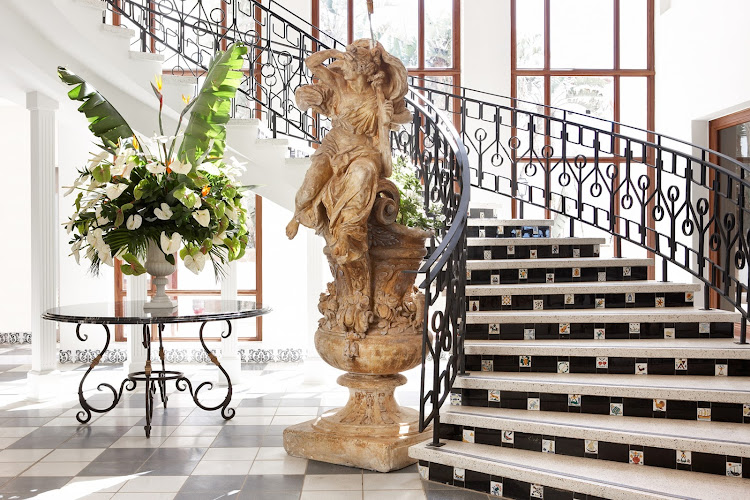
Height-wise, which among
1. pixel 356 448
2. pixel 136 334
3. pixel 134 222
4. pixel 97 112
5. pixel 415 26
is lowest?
pixel 356 448

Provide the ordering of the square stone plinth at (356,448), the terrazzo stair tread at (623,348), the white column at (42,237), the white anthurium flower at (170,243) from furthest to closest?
1. the white column at (42,237)
2. the white anthurium flower at (170,243)
3. the terrazzo stair tread at (623,348)
4. the square stone plinth at (356,448)

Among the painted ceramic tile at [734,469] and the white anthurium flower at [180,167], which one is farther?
the white anthurium flower at [180,167]

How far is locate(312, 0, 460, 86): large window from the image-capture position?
1005 centimetres

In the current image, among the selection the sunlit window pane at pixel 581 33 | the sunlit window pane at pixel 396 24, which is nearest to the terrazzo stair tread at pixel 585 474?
the sunlit window pane at pixel 396 24

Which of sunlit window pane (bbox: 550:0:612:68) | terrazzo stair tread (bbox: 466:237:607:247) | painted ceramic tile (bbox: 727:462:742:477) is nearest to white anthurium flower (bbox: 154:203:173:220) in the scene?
terrazzo stair tread (bbox: 466:237:607:247)

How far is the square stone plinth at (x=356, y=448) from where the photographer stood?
4184 millimetres

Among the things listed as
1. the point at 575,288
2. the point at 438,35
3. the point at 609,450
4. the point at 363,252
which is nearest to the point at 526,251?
the point at 575,288

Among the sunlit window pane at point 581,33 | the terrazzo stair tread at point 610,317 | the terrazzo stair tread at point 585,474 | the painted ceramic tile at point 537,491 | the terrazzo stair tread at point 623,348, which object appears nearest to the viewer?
the terrazzo stair tread at point 585,474

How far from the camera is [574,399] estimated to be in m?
4.14

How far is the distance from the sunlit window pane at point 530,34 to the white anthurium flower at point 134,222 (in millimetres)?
6611

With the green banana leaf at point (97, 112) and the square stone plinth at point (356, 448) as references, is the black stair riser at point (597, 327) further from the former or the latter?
the green banana leaf at point (97, 112)

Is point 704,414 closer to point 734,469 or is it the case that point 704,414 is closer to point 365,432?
point 734,469

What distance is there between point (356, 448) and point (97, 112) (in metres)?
3.02

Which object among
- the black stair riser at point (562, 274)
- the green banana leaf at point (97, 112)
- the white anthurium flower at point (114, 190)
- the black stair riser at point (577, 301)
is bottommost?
the black stair riser at point (577, 301)
